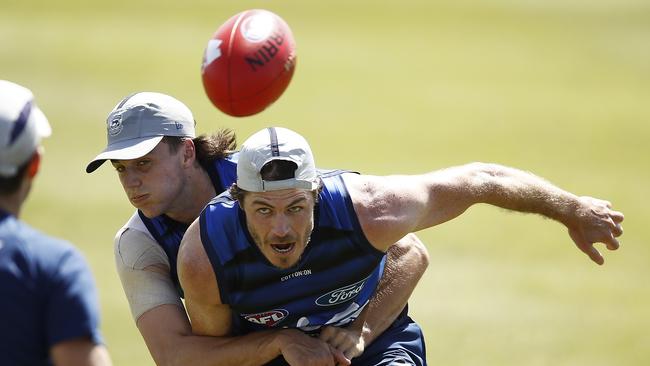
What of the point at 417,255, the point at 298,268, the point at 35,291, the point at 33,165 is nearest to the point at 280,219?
the point at 298,268

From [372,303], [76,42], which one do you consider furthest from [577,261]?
[76,42]

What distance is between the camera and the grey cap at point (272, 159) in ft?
20.3

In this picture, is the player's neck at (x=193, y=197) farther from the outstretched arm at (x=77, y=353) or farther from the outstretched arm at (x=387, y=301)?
the outstretched arm at (x=77, y=353)

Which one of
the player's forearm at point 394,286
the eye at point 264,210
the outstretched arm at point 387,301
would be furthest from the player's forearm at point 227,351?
the eye at point 264,210

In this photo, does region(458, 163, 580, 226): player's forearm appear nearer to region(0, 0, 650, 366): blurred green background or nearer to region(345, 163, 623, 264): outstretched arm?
region(345, 163, 623, 264): outstretched arm

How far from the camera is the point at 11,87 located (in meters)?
4.79

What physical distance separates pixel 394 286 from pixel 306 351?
1.04 meters

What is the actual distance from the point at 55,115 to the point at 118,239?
13323 mm

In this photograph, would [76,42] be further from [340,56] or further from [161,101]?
[161,101]

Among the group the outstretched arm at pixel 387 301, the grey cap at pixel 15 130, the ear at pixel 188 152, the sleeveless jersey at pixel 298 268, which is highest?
the grey cap at pixel 15 130

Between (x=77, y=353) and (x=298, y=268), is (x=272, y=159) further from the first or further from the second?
(x=77, y=353)

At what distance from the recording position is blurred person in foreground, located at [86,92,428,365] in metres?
6.77

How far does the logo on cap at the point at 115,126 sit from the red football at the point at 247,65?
0.61 metres

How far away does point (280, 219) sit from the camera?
6.19 m
